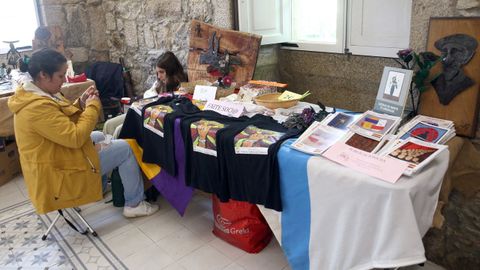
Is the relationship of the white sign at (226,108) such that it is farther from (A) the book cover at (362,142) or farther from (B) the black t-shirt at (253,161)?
(A) the book cover at (362,142)

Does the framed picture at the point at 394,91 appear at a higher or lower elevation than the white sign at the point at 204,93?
higher

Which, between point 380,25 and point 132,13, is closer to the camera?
point 380,25

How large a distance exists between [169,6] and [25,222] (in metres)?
1.99

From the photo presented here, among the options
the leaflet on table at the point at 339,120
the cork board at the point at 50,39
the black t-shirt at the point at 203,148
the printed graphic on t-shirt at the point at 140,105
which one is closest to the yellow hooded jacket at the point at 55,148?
the printed graphic on t-shirt at the point at 140,105

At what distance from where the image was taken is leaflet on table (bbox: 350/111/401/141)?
163 centimetres

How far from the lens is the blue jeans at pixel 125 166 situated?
241 centimetres

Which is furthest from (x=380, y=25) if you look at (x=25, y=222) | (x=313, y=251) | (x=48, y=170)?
(x=25, y=222)

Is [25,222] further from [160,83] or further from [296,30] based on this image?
[296,30]

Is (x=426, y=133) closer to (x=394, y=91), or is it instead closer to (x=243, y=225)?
(x=394, y=91)

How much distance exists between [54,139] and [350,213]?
1532mm

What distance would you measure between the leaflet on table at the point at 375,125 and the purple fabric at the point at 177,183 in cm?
93

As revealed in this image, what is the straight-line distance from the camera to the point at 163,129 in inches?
87.4

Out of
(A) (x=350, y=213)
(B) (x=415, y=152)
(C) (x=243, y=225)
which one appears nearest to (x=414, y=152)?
(B) (x=415, y=152)

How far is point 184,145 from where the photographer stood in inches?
82.4
